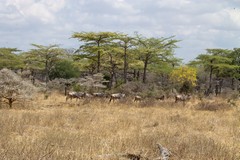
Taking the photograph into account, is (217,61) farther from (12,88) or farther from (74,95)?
(12,88)

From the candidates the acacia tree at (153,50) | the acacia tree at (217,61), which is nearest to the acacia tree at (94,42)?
the acacia tree at (153,50)

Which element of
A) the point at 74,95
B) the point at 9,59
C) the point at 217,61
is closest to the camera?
the point at 74,95

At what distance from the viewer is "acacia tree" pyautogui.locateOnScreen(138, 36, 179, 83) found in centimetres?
3728

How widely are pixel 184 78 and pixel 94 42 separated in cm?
1005

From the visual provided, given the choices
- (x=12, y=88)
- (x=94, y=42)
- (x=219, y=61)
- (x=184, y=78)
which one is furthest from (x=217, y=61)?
(x=12, y=88)

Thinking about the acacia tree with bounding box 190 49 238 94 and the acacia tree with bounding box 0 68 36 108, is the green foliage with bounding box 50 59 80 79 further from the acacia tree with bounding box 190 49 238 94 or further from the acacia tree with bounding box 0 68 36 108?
the acacia tree with bounding box 0 68 36 108

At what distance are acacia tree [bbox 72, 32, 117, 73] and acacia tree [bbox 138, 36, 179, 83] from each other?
394 centimetres

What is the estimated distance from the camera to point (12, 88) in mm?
18375

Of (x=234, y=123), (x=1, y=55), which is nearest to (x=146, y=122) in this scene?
(x=234, y=123)

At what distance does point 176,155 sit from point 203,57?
4069 cm

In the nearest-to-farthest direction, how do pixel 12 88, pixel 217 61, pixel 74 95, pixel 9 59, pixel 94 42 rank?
pixel 12 88, pixel 74 95, pixel 94 42, pixel 217 61, pixel 9 59

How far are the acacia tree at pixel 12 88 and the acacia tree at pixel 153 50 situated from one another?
1953cm

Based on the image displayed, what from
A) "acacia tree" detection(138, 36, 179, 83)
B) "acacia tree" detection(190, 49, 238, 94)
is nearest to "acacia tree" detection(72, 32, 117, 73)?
"acacia tree" detection(138, 36, 179, 83)

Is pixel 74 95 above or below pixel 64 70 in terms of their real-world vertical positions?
above
